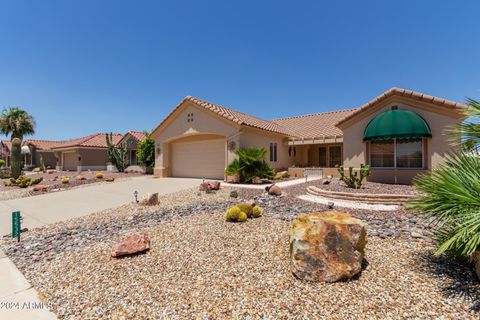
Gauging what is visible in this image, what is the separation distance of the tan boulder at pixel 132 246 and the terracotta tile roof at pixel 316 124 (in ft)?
64.5

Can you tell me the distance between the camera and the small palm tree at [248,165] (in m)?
15.9

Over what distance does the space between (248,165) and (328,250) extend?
38.8 ft

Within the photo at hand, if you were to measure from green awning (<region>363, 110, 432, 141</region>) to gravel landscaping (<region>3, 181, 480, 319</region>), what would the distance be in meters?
Answer: 7.86

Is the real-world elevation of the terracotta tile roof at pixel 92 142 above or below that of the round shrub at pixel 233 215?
above

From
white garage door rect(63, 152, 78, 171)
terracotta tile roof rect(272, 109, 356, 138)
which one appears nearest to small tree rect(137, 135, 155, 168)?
terracotta tile roof rect(272, 109, 356, 138)

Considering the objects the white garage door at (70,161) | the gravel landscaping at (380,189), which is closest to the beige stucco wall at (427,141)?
the gravel landscaping at (380,189)

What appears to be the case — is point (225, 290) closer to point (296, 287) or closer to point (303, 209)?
point (296, 287)

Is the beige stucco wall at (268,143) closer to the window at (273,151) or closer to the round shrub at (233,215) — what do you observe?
the window at (273,151)

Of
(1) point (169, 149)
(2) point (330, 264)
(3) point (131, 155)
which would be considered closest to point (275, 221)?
(2) point (330, 264)

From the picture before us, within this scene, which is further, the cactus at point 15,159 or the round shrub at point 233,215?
the cactus at point 15,159

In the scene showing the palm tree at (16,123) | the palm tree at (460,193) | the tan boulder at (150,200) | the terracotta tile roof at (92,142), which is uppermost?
the palm tree at (16,123)

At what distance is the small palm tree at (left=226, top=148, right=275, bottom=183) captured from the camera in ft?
52.1

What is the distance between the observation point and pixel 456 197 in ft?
12.8

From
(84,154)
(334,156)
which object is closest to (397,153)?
(334,156)
